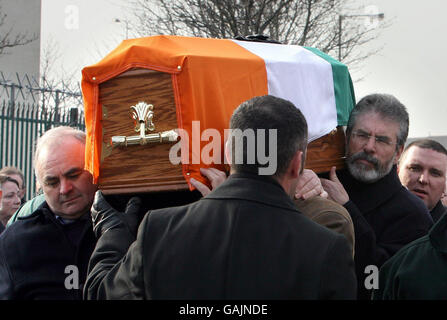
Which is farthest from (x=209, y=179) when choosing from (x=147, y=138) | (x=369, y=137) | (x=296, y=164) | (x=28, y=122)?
(x=28, y=122)

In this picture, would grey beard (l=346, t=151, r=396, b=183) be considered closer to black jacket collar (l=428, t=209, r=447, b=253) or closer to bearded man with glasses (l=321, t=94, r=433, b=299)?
bearded man with glasses (l=321, t=94, r=433, b=299)

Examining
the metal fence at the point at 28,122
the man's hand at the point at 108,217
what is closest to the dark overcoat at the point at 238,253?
the man's hand at the point at 108,217

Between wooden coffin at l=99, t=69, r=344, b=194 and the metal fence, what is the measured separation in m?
7.32

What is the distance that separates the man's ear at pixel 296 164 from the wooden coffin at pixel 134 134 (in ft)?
2.39

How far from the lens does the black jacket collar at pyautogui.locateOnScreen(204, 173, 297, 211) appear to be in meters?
2.01

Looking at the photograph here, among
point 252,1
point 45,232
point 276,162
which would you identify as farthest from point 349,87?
point 252,1

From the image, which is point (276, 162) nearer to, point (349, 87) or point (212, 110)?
point (212, 110)

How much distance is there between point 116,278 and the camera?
6.91 feet

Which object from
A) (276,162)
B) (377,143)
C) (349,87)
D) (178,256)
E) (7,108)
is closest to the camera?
(178,256)

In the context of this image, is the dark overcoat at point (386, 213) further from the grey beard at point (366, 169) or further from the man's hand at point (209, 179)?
the man's hand at point (209, 179)

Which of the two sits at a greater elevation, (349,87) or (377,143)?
(349,87)

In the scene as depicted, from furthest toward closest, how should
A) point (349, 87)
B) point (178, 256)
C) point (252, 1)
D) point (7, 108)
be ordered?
point (252, 1)
point (7, 108)
point (349, 87)
point (178, 256)

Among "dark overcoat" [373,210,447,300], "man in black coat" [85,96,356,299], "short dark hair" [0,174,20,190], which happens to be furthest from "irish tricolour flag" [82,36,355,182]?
"short dark hair" [0,174,20,190]

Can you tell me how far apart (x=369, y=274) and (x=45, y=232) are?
1.64 metres
